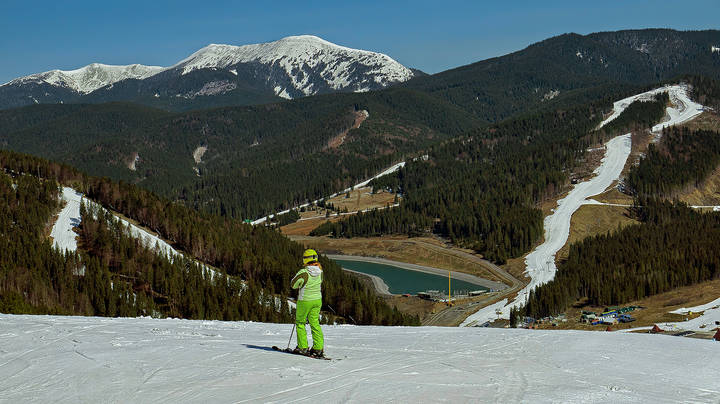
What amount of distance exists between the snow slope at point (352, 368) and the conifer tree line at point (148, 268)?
2556cm

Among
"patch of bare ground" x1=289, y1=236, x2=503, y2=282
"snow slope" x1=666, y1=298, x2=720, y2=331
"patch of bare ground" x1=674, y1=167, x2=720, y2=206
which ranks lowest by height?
"snow slope" x1=666, y1=298, x2=720, y2=331

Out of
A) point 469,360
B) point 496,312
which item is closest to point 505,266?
point 496,312

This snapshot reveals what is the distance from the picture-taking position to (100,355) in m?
19.1

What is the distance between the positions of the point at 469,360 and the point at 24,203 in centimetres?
8916

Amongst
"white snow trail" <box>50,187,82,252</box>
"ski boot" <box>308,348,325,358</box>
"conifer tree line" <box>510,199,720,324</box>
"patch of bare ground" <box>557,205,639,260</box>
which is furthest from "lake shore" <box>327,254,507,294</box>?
"ski boot" <box>308,348,325,358</box>

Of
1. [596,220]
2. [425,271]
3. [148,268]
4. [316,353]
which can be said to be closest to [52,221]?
[148,268]

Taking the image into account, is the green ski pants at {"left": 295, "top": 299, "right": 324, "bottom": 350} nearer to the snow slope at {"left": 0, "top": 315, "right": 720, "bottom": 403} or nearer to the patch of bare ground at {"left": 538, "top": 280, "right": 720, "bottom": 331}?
the snow slope at {"left": 0, "top": 315, "right": 720, "bottom": 403}

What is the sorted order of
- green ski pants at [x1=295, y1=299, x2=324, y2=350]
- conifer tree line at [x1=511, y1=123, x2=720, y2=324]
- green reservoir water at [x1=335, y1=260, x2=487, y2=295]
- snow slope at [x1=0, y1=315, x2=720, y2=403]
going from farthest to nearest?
green reservoir water at [x1=335, y1=260, x2=487, y2=295], conifer tree line at [x1=511, y1=123, x2=720, y2=324], green ski pants at [x1=295, y1=299, x2=324, y2=350], snow slope at [x1=0, y1=315, x2=720, y2=403]

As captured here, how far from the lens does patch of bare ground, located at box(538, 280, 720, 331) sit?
73125 mm

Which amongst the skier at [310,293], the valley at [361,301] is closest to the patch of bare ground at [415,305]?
the valley at [361,301]

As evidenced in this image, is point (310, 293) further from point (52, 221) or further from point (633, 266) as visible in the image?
point (633, 266)

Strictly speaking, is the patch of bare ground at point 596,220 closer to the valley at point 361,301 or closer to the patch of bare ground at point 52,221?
the valley at point 361,301

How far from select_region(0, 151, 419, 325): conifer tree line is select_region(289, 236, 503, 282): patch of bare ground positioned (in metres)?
53.6

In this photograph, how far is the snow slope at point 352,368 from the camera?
14820 millimetres
